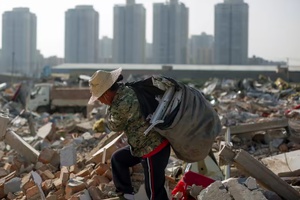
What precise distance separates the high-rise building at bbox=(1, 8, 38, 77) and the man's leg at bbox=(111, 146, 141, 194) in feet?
224

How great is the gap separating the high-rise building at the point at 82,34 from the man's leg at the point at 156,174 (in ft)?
→ 235

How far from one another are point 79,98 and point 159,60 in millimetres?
→ 50267

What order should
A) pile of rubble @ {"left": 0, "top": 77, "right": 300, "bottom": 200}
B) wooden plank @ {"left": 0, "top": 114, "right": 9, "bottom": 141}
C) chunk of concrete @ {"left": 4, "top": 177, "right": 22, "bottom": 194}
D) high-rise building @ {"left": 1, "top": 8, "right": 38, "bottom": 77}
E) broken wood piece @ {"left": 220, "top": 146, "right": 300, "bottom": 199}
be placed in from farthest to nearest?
high-rise building @ {"left": 1, "top": 8, "right": 38, "bottom": 77}, wooden plank @ {"left": 0, "top": 114, "right": 9, "bottom": 141}, chunk of concrete @ {"left": 4, "top": 177, "right": 22, "bottom": 194}, broken wood piece @ {"left": 220, "top": 146, "right": 300, "bottom": 199}, pile of rubble @ {"left": 0, "top": 77, "right": 300, "bottom": 200}

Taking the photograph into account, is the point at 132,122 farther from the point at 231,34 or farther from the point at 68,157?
the point at 231,34

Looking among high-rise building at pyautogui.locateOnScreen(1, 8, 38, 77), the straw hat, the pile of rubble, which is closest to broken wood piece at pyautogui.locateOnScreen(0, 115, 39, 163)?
the pile of rubble

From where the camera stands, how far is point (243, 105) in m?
15.2

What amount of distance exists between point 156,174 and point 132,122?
462mm

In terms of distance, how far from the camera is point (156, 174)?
3945 mm

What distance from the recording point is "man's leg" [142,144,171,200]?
394cm

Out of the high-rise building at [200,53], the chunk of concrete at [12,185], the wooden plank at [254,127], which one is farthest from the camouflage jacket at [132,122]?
the high-rise building at [200,53]

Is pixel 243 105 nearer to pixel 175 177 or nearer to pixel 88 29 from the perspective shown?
pixel 175 177

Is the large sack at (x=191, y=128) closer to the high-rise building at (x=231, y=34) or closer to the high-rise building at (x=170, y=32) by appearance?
the high-rise building at (x=231, y=34)

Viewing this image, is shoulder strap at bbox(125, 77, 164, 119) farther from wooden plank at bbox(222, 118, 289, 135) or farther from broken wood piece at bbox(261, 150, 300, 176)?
wooden plank at bbox(222, 118, 289, 135)

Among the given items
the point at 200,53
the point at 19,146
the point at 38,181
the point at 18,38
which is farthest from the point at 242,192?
the point at 200,53
